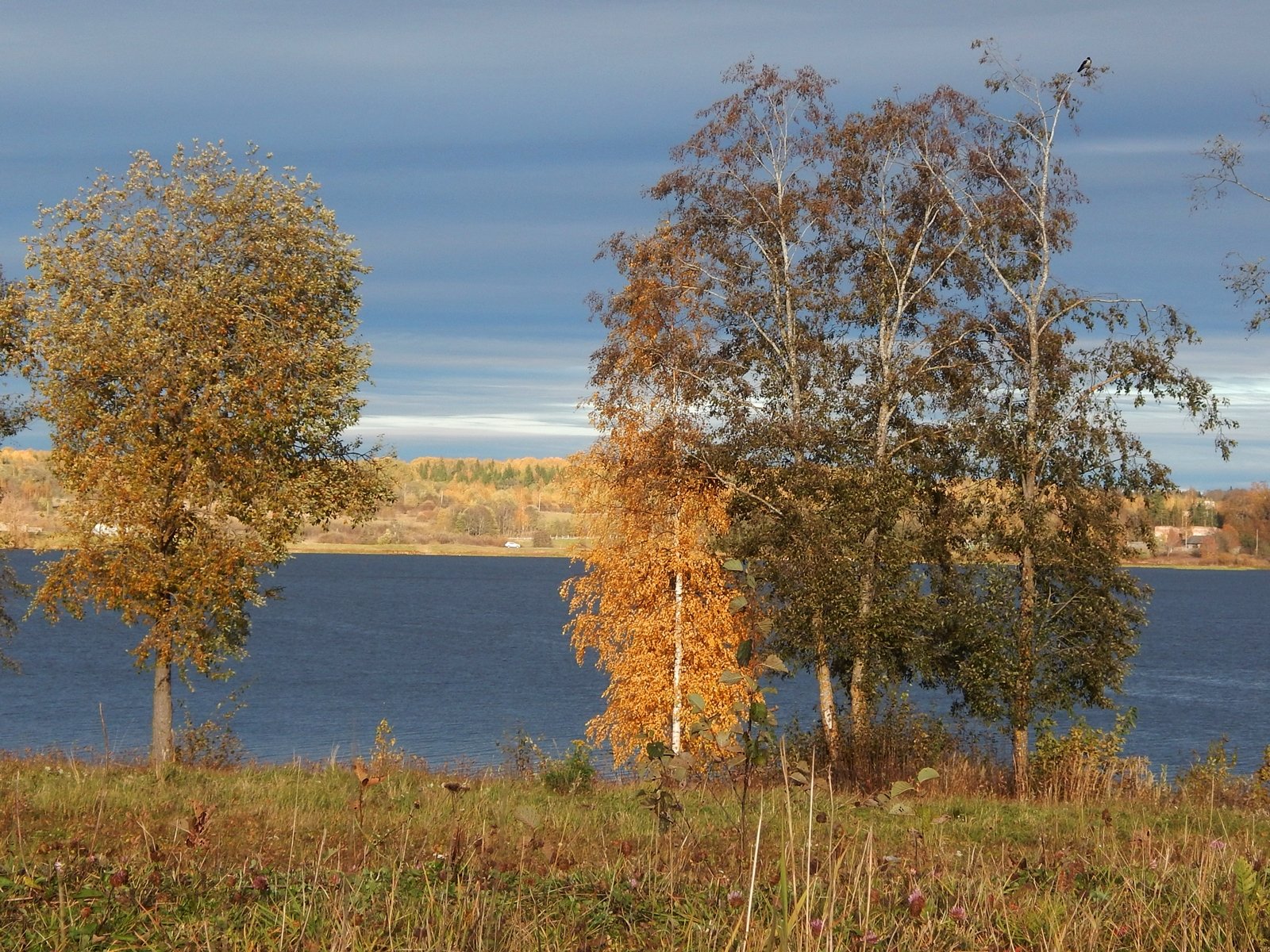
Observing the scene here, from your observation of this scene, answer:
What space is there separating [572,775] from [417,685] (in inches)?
1678

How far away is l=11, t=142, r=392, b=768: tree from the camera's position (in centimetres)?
1905

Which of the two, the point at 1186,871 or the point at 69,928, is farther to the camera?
the point at 1186,871

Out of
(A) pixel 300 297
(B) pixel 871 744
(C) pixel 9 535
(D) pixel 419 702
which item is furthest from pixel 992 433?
(D) pixel 419 702

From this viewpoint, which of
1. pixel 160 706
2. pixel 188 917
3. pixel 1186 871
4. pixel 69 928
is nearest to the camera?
pixel 69 928

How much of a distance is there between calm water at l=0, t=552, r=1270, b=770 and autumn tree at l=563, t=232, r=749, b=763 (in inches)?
235

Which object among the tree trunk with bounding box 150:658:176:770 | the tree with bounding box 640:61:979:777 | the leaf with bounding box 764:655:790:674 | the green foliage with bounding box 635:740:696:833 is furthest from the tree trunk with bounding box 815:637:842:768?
the leaf with bounding box 764:655:790:674

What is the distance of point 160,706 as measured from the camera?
2059cm

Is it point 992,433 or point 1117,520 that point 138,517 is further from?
point 1117,520

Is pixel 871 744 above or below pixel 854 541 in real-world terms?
below

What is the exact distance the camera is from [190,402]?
19.5m

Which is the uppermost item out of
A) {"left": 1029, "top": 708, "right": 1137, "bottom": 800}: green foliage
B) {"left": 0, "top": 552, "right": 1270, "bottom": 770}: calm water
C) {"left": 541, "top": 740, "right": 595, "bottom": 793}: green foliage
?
{"left": 541, "top": 740, "right": 595, "bottom": 793}: green foliage

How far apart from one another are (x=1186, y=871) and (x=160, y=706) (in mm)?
18616

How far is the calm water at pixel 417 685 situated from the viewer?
127 feet

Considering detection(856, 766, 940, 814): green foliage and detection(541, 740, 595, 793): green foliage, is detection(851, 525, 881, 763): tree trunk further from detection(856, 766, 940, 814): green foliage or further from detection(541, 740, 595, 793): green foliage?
detection(856, 766, 940, 814): green foliage
